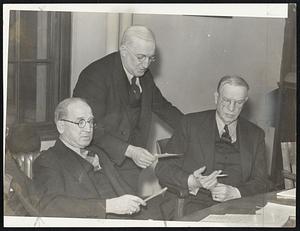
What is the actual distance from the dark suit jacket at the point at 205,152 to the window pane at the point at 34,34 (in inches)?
20.8

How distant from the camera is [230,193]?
2.14 meters

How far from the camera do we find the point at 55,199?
2.09 metres

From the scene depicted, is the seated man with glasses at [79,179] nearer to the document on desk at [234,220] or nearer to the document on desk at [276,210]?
the document on desk at [234,220]

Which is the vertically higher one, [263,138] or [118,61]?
[118,61]

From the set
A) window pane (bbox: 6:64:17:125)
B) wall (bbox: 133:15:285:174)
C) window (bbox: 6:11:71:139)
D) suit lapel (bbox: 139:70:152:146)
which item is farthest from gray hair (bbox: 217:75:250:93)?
window pane (bbox: 6:64:17:125)

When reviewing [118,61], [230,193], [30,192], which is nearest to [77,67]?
[118,61]

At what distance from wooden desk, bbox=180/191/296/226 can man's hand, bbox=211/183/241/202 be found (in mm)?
15

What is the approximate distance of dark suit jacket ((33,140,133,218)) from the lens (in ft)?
6.81

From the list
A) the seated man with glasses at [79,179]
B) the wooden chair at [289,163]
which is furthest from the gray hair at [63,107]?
the wooden chair at [289,163]

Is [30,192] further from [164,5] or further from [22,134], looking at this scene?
[164,5]

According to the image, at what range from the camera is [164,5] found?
6.88 feet

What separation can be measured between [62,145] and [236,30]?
0.68m

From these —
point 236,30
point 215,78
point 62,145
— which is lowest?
point 62,145

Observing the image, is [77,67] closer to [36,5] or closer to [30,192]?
[36,5]
